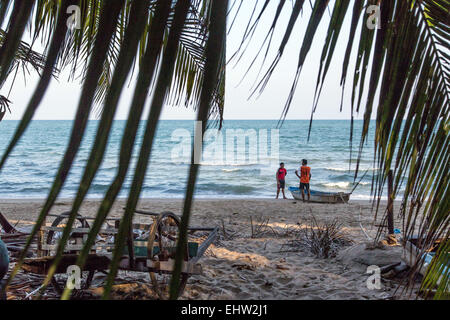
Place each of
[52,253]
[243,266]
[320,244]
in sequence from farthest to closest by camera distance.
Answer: [320,244], [243,266], [52,253]

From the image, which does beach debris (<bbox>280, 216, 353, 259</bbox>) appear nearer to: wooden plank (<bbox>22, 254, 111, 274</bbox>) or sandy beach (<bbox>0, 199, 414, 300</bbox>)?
sandy beach (<bbox>0, 199, 414, 300</bbox>)

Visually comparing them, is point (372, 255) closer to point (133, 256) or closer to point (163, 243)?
point (163, 243)

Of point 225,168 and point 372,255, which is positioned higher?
point 372,255

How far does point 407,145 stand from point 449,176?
0.19 metres

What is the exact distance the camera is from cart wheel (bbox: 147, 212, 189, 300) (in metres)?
3.54

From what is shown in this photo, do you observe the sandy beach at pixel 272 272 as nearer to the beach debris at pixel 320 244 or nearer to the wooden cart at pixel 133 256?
the beach debris at pixel 320 244

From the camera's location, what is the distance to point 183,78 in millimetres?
3760

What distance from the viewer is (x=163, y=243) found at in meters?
4.06

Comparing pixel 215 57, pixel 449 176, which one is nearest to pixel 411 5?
pixel 449 176

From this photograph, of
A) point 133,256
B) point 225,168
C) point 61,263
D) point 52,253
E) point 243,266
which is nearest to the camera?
point 61,263

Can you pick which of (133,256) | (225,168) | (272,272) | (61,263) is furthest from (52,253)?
(225,168)

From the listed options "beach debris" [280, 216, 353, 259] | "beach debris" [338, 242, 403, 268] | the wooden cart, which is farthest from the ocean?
the wooden cart

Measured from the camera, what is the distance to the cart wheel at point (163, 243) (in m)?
3.54

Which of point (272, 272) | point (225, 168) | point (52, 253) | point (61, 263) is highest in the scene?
point (61, 263)
